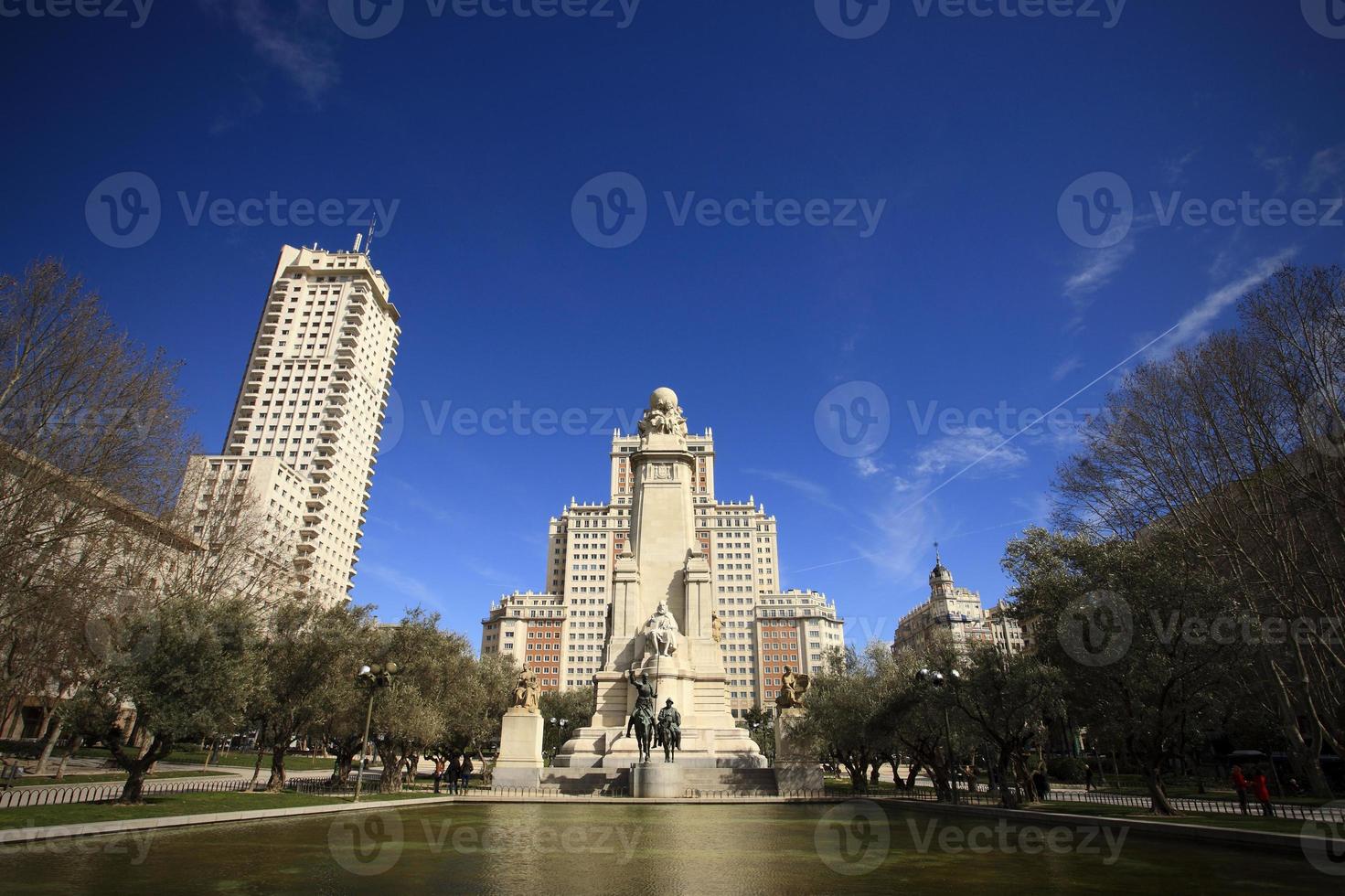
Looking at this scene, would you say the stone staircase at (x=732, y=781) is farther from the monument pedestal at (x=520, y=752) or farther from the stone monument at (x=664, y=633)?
the monument pedestal at (x=520, y=752)

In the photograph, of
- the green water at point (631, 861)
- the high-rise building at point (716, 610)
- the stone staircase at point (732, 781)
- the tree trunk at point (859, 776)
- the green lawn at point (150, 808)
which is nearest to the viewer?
the green water at point (631, 861)

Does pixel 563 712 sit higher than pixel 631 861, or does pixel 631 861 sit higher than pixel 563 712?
pixel 563 712

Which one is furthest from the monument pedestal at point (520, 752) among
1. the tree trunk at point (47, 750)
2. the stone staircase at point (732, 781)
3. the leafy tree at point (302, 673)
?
the tree trunk at point (47, 750)

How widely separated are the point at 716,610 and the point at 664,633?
91.6m

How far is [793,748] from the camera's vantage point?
30.5 m

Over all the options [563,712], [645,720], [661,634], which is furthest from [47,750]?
[563,712]

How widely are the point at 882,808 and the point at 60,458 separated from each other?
28293 mm

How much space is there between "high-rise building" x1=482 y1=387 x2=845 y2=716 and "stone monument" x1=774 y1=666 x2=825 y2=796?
296 ft

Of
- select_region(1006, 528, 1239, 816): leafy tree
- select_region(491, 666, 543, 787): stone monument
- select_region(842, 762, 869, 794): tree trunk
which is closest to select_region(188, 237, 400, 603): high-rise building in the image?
select_region(491, 666, 543, 787): stone monument

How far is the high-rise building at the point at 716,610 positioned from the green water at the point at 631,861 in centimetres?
10748

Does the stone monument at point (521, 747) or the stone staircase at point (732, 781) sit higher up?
the stone monument at point (521, 747)

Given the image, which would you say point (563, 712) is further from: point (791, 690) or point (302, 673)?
point (302, 673)

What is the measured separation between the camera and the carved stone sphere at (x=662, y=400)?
45650 millimetres

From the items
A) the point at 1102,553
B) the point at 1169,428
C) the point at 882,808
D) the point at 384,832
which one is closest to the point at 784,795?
the point at 882,808
